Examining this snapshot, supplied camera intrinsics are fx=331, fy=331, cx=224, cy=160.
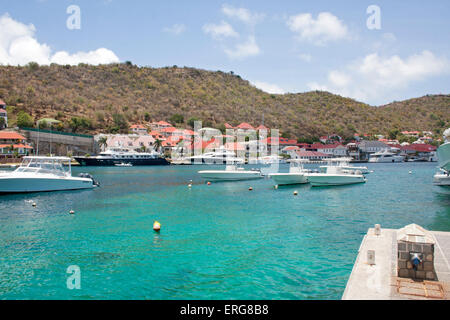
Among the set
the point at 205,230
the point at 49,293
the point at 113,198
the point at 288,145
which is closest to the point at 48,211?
the point at 113,198

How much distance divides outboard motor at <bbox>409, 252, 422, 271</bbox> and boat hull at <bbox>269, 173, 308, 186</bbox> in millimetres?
32149

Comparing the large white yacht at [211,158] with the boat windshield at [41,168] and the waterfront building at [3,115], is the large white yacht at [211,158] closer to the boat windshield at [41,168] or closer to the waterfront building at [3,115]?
the waterfront building at [3,115]

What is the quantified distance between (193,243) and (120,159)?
78397 millimetres

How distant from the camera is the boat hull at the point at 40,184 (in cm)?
3259

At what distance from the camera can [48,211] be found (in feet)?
81.3

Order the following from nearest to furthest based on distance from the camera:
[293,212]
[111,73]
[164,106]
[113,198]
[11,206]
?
[293,212]
[11,206]
[113,198]
[164,106]
[111,73]

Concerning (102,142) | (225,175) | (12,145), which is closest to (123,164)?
(102,142)

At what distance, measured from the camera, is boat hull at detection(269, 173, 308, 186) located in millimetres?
40844

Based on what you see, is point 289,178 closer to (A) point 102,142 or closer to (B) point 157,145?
(B) point 157,145

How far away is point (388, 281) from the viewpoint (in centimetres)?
830

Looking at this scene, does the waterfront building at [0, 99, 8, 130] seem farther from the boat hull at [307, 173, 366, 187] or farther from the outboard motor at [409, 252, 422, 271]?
the outboard motor at [409, 252, 422, 271]

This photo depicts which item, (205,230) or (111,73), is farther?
(111,73)
